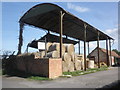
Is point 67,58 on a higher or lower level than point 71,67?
higher

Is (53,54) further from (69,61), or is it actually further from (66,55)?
(69,61)

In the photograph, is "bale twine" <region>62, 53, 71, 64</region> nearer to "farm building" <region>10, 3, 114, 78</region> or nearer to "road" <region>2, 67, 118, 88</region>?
"farm building" <region>10, 3, 114, 78</region>

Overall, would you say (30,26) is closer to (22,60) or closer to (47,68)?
(22,60)

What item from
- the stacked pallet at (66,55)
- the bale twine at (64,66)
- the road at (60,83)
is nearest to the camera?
the road at (60,83)

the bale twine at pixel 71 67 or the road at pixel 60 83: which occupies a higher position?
the bale twine at pixel 71 67

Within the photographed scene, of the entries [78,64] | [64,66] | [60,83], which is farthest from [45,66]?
[78,64]

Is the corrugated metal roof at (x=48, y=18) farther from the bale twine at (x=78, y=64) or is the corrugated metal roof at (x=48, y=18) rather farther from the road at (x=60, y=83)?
the road at (x=60, y=83)

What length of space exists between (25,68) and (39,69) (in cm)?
297

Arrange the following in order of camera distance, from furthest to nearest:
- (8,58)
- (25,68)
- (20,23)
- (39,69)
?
(20,23), (8,58), (25,68), (39,69)

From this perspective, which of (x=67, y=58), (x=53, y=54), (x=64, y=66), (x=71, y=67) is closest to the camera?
(x=53, y=54)

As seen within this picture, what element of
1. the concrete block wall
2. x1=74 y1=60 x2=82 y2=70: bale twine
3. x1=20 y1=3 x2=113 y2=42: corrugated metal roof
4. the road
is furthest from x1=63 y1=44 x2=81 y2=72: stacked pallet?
the road

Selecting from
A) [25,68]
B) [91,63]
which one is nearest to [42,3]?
[25,68]

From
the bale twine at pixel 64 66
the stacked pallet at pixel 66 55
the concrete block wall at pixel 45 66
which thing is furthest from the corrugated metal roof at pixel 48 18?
the concrete block wall at pixel 45 66

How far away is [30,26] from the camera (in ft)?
70.1
